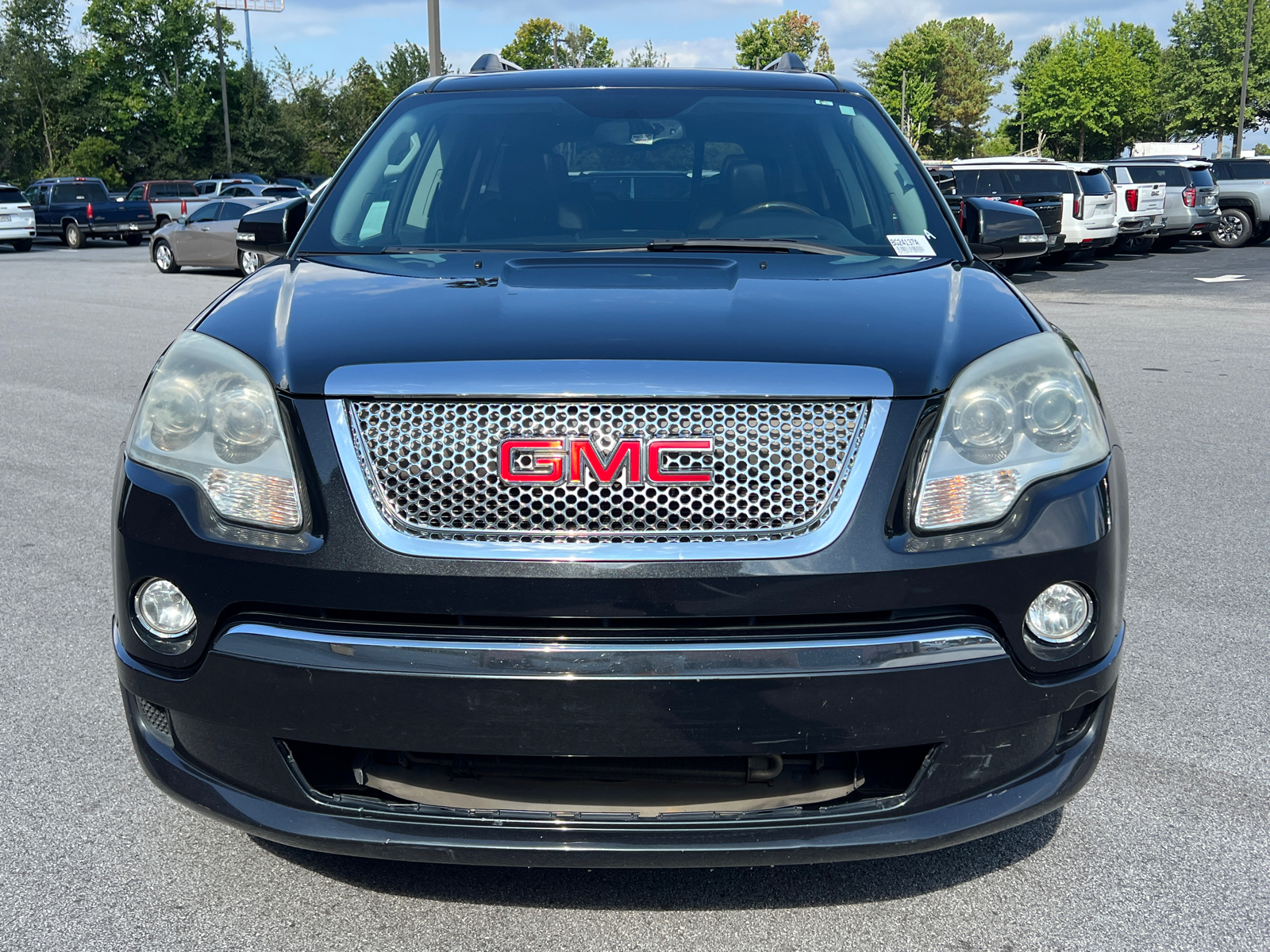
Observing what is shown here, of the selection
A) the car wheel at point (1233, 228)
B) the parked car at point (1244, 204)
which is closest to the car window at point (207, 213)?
the parked car at point (1244, 204)

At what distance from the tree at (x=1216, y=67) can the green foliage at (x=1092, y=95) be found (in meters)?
7.24

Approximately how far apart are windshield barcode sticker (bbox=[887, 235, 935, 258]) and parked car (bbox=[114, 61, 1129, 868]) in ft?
2.17

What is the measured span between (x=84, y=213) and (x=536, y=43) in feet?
238

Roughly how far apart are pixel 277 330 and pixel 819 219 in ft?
5.29

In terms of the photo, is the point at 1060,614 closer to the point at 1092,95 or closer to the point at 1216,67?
the point at 1216,67

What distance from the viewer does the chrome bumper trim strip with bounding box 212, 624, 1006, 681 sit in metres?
2.10

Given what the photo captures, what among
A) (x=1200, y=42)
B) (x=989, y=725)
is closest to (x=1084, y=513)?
(x=989, y=725)

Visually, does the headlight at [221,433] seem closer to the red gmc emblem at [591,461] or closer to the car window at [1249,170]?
the red gmc emblem at [591,461]

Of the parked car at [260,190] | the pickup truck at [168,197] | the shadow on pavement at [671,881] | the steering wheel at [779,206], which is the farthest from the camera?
the pickup truck at [168,197]

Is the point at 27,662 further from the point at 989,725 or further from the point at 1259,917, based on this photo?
the point at 1259,917

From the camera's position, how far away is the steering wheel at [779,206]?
3499 millimetres

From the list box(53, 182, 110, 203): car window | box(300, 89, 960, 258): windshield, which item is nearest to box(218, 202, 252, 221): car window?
box(53, 182, 110, 203): car window

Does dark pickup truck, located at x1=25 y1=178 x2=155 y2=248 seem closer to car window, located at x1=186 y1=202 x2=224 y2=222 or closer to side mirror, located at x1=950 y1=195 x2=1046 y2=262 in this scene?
car window, located at x1=186 y1=202 x2=224 y2=222

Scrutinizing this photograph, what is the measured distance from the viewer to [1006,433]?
7.68 feet
